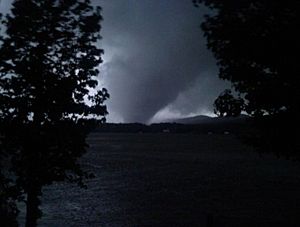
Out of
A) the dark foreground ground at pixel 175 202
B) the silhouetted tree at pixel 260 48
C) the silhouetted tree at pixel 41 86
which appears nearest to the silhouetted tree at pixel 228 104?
the silhouetted tree at pixel 260 48

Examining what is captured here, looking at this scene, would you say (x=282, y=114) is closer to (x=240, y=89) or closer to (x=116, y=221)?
(x=240, y=89)

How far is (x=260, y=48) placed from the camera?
6953 mm

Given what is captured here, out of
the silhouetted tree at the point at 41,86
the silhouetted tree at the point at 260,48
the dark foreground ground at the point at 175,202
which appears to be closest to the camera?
the silhouetted tree at the point at 260,48

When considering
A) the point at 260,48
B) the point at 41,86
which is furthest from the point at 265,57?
the point at 41,86

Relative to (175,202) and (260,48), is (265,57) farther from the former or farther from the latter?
(175,202)

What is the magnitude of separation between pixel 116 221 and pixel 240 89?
33.0 metres

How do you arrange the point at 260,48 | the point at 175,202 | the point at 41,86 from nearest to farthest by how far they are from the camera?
the point at 260,48 < the point at 41,86 < the point at 175,202

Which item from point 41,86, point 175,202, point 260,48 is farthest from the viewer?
point 175,202

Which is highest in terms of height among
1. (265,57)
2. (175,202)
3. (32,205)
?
(265,57)

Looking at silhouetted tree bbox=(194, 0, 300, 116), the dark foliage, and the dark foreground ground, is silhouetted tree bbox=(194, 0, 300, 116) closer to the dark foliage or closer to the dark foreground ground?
the dark foliage

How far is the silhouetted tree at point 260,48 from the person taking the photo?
668cm

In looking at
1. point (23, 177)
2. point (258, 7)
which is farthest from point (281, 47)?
point (23, 177)

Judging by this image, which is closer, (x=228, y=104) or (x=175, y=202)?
(x=228, y=104)

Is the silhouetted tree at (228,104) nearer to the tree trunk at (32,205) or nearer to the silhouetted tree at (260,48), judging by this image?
the silhouetted tree at (260,48)
